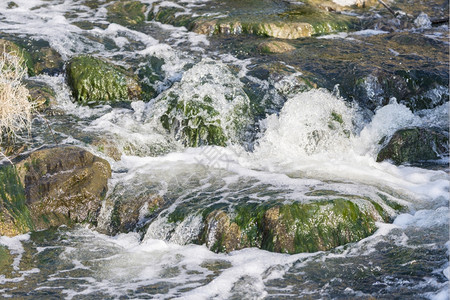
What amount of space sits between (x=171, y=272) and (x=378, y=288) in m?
1.96

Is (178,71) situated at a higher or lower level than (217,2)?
lower

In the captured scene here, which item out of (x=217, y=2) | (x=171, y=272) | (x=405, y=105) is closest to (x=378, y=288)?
(x=171, y=272)

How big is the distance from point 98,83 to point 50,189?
11.3ft

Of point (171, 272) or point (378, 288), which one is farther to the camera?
point (171, 272)

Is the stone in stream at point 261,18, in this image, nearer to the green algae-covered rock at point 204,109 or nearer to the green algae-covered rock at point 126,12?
the green algae-covered rock at point 126,12

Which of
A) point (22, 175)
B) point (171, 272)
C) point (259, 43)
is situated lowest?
point (171, 272)

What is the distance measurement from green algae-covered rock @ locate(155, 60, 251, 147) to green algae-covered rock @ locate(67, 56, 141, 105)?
0.91m

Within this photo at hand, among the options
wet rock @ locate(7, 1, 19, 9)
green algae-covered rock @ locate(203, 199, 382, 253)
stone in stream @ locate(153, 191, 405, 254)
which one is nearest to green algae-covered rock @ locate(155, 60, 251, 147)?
stone in stream @ locate(153, 191, 405, 254)

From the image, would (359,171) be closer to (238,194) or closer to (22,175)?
(238,194)

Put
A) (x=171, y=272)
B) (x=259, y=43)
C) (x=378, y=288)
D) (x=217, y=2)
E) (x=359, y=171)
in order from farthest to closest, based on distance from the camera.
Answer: (x=217, y=2) → (x=259, y=43) → (x=359, y=171) → (x=171, y=272) → (x=378, y=288)

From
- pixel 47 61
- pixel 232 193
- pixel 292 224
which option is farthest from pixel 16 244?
pixel 47 61

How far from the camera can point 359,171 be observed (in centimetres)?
750

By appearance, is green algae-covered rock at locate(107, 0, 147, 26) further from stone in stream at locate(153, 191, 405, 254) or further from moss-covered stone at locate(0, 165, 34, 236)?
stone in stream at locate(153, 191, 405, 254)

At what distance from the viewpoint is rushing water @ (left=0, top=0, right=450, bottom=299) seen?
16.7 feet
